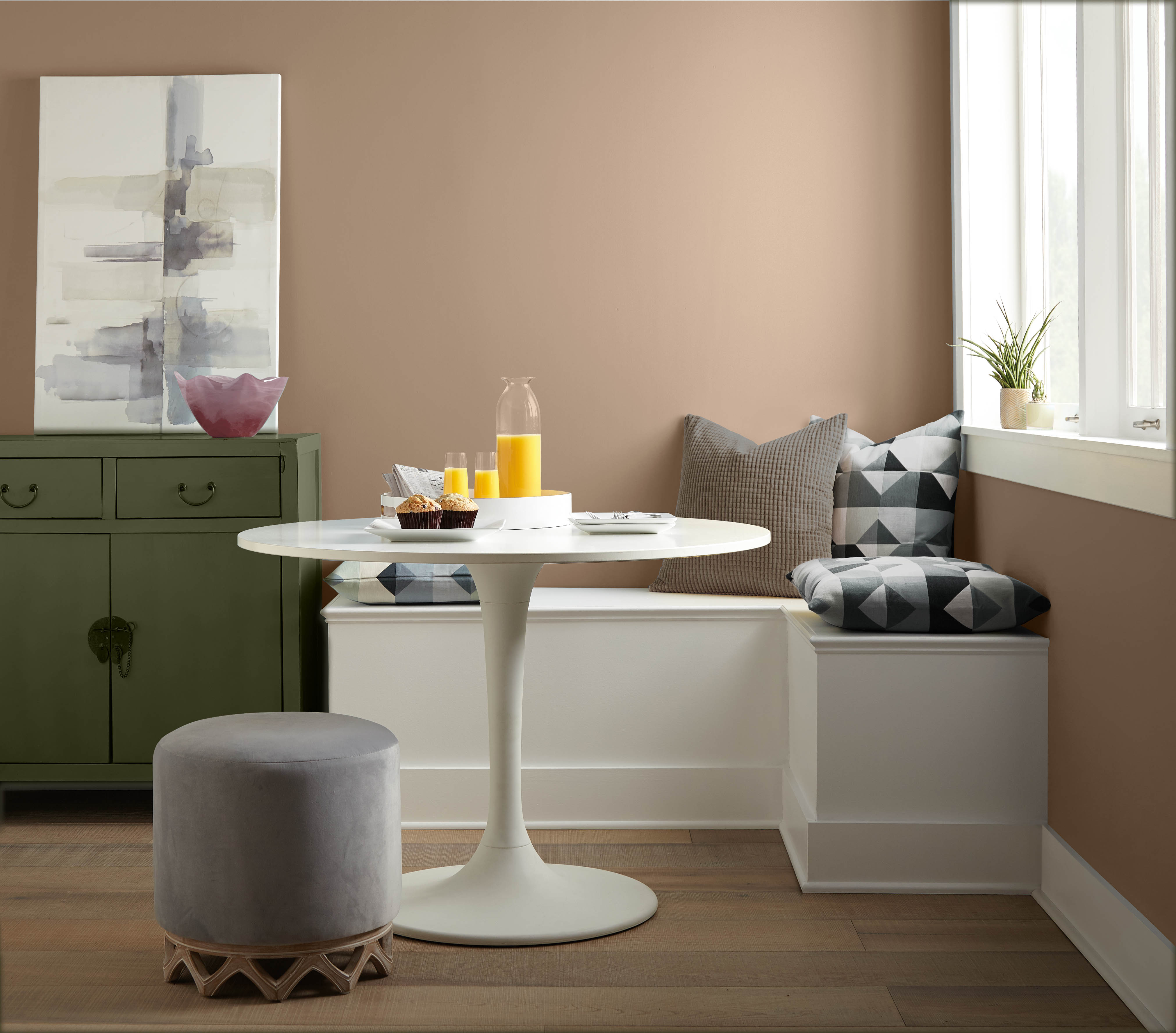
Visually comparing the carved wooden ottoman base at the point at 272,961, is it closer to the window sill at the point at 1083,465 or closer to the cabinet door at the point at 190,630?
the cabinet door at the point at 190,630

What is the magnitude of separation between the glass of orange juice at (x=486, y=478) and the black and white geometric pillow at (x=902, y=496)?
46.6 inches

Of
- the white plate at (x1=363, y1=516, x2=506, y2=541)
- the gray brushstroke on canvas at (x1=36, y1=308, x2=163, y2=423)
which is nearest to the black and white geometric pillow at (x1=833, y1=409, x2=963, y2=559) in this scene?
the white plate at (x1=363, y1=516, x2=506, y2=541)

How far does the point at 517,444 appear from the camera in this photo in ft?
7.14

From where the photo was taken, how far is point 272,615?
286 centimetres

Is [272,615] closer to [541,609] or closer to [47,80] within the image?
[541,609]

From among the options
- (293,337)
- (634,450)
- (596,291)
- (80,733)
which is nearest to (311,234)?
(293,337)

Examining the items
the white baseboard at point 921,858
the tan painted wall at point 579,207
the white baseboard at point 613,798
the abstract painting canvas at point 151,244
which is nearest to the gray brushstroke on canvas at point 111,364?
the abstract painting canvas at point 151,244

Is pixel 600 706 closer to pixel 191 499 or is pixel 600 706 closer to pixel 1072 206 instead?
pixel 191 499

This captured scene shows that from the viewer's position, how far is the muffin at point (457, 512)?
6.35ft

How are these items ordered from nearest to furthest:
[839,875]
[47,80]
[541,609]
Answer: [839,875] → [541,609] → [47,80]

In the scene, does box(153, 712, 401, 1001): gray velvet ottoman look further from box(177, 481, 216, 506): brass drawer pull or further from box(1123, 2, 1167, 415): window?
box(1123, 2, 1167, 415): window

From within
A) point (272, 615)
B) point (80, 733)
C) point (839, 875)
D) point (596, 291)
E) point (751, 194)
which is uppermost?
point (751, 194)

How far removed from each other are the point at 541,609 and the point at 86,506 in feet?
3.81

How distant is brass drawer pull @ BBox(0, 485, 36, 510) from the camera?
2822 millimetres
